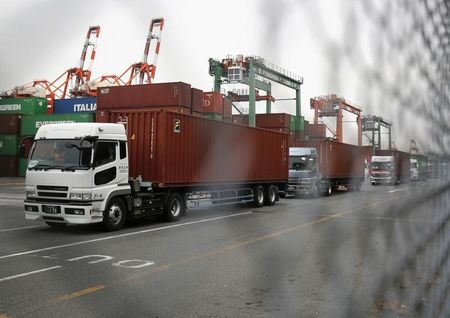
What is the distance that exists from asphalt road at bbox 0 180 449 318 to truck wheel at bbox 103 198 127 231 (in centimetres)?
28

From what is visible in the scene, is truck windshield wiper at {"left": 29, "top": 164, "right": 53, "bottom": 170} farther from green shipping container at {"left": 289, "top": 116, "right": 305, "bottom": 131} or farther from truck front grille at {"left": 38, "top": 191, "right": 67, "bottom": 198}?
green shipping container at {"left": 289, "top": 116, "right": 305, "bottom": 131}

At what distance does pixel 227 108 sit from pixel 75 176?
8482 millimetres

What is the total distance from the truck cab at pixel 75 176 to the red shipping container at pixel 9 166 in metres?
27.6

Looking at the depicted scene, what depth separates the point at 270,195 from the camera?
15953mm

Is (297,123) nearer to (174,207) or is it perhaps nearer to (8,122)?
(8,122)

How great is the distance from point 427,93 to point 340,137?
29 cm

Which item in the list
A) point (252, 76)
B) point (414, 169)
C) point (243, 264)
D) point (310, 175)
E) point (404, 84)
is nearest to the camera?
point (252, 76)

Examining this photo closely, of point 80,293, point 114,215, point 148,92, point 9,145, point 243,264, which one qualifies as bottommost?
point 80,293

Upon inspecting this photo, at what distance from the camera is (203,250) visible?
23.6 feet

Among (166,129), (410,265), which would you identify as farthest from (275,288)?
(166,129)

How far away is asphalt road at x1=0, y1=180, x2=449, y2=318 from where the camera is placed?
1535 millimetres

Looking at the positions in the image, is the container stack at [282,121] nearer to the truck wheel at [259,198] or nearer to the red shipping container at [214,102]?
the red shipping container at [214,102]

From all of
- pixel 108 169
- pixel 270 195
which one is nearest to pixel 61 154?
pixel 108 169

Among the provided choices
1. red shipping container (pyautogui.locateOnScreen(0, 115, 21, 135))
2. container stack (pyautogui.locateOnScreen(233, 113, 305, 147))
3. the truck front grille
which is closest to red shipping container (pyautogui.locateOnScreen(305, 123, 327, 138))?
container stack (pyautogui.locateOnScreen(233, 113, 305, 147))
